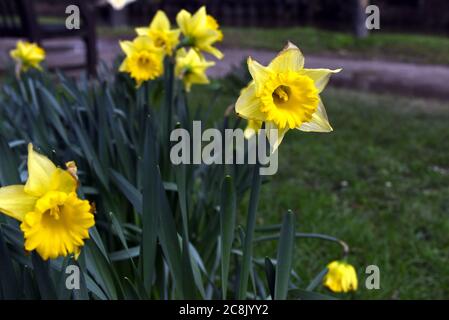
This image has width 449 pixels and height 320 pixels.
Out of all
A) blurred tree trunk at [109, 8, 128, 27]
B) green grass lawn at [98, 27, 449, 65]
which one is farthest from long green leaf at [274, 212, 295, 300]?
blurred tree trunk at [109, 8, 128, 27]

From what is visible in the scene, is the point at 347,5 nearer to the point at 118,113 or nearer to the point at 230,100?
the point at 230,100

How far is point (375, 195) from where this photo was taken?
93.8 inches

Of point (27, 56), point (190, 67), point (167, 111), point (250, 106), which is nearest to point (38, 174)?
point (250, 106)

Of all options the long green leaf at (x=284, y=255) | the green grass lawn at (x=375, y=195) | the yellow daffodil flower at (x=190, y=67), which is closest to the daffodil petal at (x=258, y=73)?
the long green leaf at (x=284, y=255)

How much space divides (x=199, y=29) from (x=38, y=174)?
78cm

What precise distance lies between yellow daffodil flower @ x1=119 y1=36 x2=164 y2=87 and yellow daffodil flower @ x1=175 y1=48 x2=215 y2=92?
6.0 inches

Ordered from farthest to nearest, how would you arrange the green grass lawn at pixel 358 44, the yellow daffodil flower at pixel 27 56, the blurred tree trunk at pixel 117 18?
the blurred tree trunk at pixel 117 18, the green grass lawn at pixel 358 44, the yellow daffodil flower at pixel 27 56

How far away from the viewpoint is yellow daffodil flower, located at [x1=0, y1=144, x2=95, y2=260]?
675 millimetres

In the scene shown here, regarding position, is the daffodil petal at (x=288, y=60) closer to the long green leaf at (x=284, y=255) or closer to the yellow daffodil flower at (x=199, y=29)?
the long green leaf at (x=284, y=255)

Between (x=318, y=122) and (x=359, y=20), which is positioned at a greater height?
(x=359, y=20)

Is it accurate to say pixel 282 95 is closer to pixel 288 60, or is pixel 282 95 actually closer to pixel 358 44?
pixel 288 60

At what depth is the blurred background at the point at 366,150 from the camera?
183 cm
